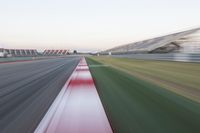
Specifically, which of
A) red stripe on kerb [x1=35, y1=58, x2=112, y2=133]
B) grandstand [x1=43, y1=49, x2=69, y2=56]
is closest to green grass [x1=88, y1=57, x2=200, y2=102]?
red stripe on kerb [x1=35, y1=58, x2=112, y2=133]

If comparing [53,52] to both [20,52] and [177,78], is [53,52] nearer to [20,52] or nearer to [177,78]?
[20,52]

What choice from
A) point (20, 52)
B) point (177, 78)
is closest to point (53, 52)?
point (20, 52)

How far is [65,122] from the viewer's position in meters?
5.24

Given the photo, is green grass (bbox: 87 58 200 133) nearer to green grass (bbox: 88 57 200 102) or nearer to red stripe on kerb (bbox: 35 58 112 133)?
red stripe on kerb (bbox: 35 58 112 133)

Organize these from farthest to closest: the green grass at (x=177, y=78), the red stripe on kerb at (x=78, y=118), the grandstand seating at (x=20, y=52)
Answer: the grandstand seating at (x=20, y=52) < the green grass at (x=177, y=78) < the red stripe on kerb at (x=78, y=118)

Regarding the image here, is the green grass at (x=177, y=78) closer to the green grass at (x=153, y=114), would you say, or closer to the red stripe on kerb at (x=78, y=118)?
the green grass at (x=153, y=114)

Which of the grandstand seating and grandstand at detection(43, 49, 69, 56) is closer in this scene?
the grandstand seating

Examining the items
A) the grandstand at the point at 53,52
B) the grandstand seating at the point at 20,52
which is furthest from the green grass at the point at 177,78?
the grandstand at the point at 53,52

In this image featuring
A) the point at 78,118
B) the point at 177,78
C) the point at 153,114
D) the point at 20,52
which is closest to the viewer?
the point at 78,118

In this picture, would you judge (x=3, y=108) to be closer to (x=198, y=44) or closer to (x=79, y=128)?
(x=79, y=128)

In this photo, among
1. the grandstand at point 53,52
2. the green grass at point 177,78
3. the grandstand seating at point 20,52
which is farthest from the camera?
the grandstand at point 53,52

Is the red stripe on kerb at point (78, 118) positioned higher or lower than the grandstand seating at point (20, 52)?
higher

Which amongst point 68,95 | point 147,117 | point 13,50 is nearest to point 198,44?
point 68,95

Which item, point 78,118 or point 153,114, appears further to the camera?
point 153,114
